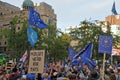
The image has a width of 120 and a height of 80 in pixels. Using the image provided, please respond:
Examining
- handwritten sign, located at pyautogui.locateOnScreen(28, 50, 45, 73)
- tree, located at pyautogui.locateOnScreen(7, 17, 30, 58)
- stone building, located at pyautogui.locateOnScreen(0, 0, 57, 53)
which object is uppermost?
stone building, located at pyautogui.locateOnScreen(0, 0, 57, 53)

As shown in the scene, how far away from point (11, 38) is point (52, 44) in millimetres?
10022

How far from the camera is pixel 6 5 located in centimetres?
10931

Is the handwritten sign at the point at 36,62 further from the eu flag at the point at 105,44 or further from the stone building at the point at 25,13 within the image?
the stone building at the point at 25,13

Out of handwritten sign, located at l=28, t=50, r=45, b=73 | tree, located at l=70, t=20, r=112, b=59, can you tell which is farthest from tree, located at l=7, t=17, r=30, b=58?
handwritten sign, located at l=28, t=50, r=45, b=73

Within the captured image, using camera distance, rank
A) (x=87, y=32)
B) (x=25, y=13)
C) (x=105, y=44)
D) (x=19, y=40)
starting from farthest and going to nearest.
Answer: (x=25, y=13) < (x=87, y=32) < (x=19, y=40) < (x=105, y=44)

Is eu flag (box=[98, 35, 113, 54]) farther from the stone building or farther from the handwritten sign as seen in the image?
the stone building

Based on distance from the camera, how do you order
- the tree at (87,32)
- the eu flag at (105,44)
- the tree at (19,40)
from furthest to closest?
the tree at (87,32) < the tree at (19,40) < the eu flag at (105,44)

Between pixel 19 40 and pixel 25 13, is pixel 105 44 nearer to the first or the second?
pixel 19 40

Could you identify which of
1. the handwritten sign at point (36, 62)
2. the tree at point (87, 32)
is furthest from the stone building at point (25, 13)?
the handwritten sign at point (36, 62)

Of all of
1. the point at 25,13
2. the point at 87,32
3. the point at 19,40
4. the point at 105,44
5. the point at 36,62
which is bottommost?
the point at 36,62

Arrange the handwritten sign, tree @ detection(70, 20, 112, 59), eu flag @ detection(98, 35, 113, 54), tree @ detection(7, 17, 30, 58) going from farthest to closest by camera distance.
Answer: tree @ detection(70, 20, 112, 59) < tree @ detection(7, 17, 30, 58) < eu flag @ detection(98, 35, 113, 54) < the handwritten sign

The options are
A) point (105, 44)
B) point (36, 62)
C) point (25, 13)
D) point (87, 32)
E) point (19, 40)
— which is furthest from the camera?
point (25, 13)

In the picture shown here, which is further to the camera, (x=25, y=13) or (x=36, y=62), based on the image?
(x=25, y=13)

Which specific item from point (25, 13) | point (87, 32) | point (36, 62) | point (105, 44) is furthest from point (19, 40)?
point (36, 62)
